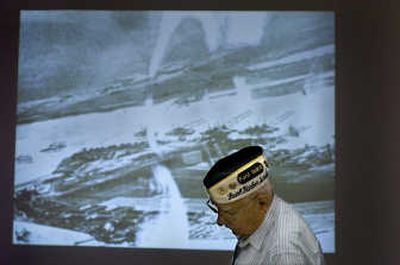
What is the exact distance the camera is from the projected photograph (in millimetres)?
3598

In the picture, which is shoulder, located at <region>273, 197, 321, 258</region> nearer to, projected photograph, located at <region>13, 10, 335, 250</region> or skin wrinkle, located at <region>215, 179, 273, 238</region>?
skin wrinkle, located at <region>215, 179, 273, 238</region>

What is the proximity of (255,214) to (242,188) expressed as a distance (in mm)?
81

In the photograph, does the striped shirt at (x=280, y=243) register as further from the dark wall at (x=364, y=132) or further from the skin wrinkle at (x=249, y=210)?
the dark wall at (x=364, y=132)

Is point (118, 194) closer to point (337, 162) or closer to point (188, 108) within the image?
point (188, 108)

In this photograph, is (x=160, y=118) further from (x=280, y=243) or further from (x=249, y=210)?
(x=280, y=243)

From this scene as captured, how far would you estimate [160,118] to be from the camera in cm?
369

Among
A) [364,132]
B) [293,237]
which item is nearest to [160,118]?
[364,132]

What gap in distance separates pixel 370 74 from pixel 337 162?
0.55 m

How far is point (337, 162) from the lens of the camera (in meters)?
3.56

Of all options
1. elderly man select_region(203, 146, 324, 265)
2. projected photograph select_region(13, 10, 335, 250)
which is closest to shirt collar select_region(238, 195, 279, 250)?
elderly man select_region(203, 146, 324, 265)

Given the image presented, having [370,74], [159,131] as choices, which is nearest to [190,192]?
[159,131]

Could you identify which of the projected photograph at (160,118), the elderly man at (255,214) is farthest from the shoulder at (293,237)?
the projected photograph at (160,118)

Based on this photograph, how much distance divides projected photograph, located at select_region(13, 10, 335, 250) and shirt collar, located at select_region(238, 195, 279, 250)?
2.18 meters

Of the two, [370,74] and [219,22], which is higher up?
[219,22]
